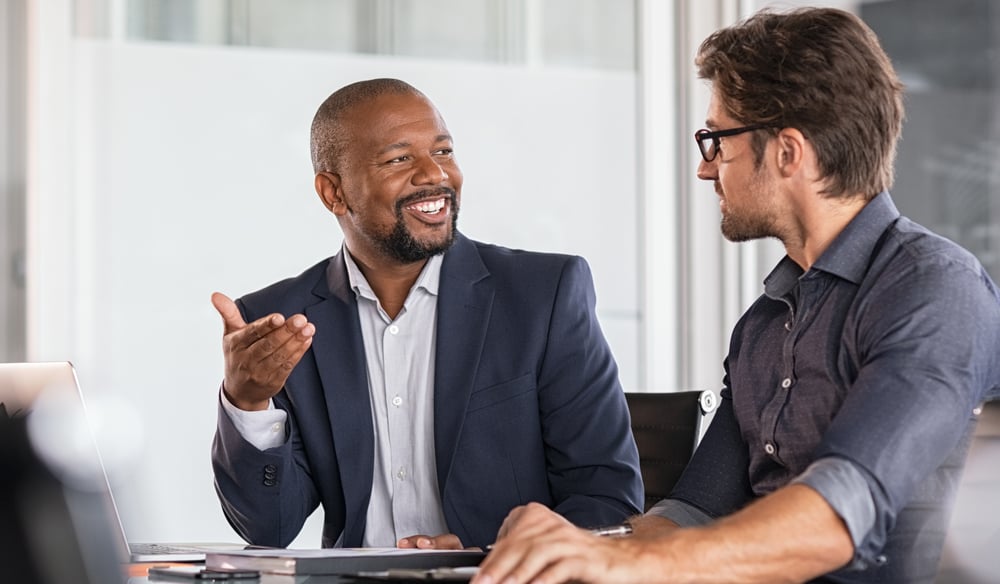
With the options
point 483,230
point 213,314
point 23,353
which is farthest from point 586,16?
point 23,353

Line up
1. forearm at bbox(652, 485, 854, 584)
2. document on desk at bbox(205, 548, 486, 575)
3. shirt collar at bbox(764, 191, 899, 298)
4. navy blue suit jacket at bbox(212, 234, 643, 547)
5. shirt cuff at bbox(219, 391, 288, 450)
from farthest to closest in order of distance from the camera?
navy blue suit jacket at bbox(212, 234, 643, 547)
shirt cuff at bbox(219, 391, 288, 450)
shirt collar at bbox(764, 191, 899, 298)
document on desk at bbox(205, 548, 486, 575)
forearm at bbox(652, 485, 854, 584)

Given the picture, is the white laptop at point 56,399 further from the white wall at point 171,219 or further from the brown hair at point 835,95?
the white wall at point 171,219

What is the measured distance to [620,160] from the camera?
4535mm

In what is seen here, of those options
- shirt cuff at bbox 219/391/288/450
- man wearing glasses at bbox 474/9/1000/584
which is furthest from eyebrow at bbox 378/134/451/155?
man wearing glasses at bbox 474/9/1000/584

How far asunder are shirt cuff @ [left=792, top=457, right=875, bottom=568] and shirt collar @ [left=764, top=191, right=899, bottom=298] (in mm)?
383

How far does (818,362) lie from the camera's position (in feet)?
5.67

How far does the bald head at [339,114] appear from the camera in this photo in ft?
8.59

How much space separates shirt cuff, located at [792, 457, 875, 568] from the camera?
1379 millimetres

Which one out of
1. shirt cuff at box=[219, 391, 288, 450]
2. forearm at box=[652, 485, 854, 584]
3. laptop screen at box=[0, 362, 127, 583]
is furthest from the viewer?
shirt cuff at box=[219, 391, 288, 450]

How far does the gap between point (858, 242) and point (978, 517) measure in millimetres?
603

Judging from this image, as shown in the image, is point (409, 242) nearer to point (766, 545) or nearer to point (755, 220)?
point (755, 220)

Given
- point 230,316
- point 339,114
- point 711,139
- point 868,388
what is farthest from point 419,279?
point 868,388

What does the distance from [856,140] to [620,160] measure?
110 inches

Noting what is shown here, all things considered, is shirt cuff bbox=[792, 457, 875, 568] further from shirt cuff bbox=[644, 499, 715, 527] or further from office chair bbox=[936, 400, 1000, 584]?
shirt cuff bbox=[644, 499, 715, 527]
